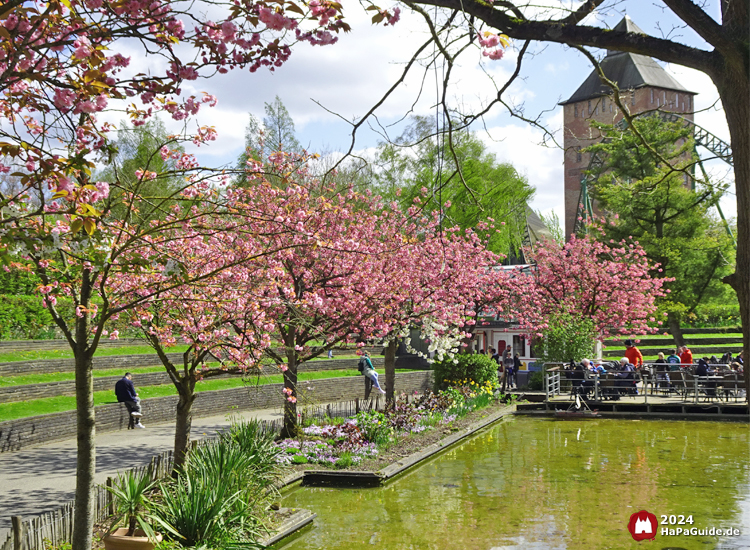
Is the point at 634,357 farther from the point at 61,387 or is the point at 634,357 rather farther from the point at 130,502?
the point at 130,502

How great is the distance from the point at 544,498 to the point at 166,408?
1184cm

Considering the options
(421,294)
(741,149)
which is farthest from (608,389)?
(741,149)

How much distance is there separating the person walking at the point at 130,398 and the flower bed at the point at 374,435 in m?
5.01

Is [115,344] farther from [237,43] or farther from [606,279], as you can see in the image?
[237,43]

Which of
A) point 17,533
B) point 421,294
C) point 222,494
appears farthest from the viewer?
point 421,294

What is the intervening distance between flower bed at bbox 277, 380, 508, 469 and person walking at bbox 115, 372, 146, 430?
16.5ft

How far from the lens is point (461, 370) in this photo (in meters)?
24.0

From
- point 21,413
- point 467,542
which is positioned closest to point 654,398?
point 467,542

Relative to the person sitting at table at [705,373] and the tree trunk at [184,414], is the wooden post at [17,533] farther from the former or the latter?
the person sitting at table at [705,373]

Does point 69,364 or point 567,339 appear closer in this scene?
Answer: point 69,364

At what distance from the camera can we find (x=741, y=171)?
4.59 meters

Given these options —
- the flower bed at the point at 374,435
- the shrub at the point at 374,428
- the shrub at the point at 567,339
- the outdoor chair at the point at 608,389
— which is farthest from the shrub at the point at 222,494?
the shrub at the point at 567,339

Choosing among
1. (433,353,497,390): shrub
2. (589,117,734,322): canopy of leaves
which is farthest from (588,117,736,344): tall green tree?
(433,353,497,390): shrub

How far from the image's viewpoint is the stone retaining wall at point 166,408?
1544 cm
